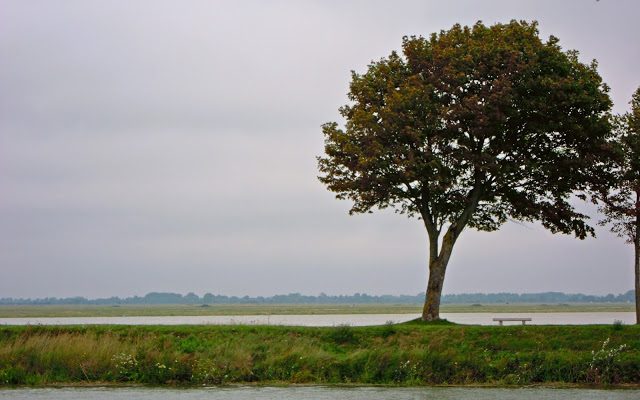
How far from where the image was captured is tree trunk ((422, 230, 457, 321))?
148 feet

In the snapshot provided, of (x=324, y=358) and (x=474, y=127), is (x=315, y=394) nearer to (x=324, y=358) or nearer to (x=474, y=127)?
(x=324, y=358)

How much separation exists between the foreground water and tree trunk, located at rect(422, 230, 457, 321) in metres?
12.9

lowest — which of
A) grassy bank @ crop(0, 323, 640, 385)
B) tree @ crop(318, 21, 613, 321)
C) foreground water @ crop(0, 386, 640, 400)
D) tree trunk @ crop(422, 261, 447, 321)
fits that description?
foreground water @ crop(0, 386, 640, 400)

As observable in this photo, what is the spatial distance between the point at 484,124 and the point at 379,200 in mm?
7877

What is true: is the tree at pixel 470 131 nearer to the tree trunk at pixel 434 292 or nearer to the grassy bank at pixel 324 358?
the tree trunk at pixel 434 292

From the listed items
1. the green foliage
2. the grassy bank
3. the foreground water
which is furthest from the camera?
the green foliage

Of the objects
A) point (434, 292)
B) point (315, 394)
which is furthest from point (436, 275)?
point (315, 394)

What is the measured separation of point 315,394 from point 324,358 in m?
4.47

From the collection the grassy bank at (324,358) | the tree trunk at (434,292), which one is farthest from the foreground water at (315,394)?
the tree trunk at (434,292)

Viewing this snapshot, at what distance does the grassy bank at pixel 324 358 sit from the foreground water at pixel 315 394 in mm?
1761

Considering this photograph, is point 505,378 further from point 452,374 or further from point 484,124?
point 484,124

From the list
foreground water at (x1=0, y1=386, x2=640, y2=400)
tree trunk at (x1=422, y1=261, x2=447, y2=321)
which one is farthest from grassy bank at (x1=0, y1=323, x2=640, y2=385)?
tree trunk at (x1=422, y1=261, x2=447, y2=321)

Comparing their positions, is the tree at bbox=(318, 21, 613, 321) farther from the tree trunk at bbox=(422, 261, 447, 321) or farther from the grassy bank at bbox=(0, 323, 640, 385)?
the grassy bank at bbox=(0, 323, 640, 385)

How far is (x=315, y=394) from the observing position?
→ 100.0 ft
